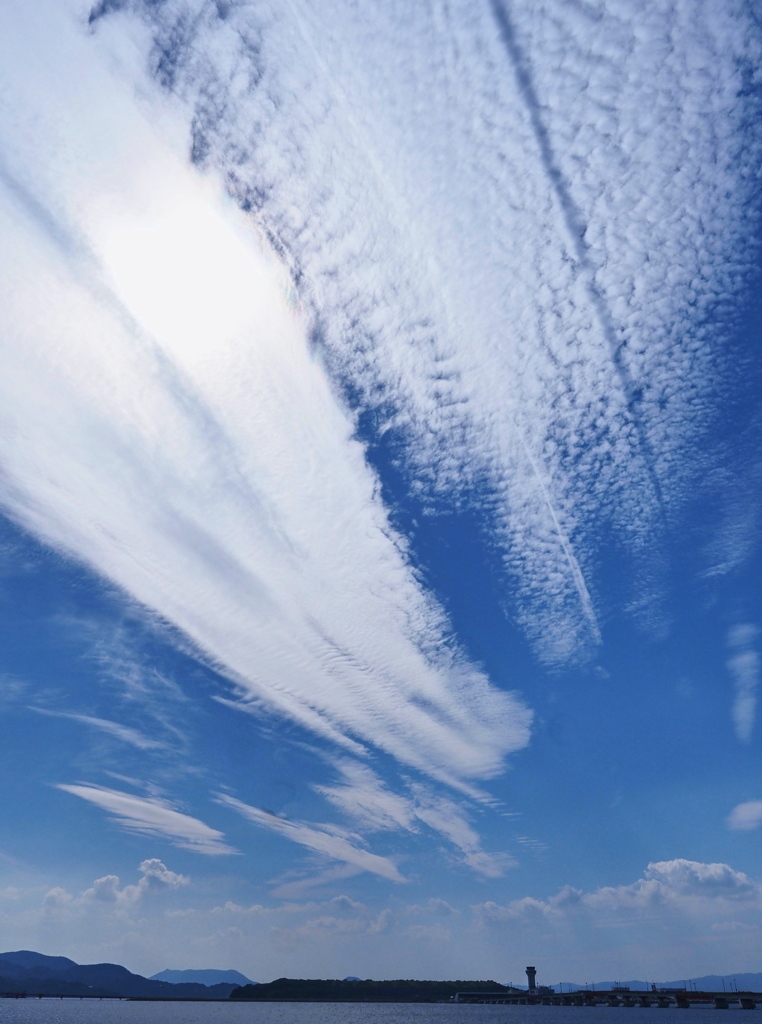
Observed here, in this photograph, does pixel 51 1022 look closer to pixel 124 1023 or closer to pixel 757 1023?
pixel 124 1023

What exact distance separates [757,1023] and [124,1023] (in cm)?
20858

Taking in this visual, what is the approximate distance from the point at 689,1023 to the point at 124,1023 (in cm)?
18528

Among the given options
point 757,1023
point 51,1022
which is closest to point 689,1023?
point 757,1023

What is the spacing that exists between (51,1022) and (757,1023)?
229443 mm

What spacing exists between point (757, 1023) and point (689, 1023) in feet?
76.6

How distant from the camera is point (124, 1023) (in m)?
196

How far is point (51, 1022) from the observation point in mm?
190125

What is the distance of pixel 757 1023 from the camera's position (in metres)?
200

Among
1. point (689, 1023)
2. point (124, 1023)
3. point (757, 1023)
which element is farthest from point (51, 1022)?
point (757, 1023)

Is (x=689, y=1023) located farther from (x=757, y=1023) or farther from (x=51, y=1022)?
(x=51, y=1022)

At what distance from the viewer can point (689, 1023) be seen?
198 metres

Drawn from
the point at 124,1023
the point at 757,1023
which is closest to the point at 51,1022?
the point at 124,1023
